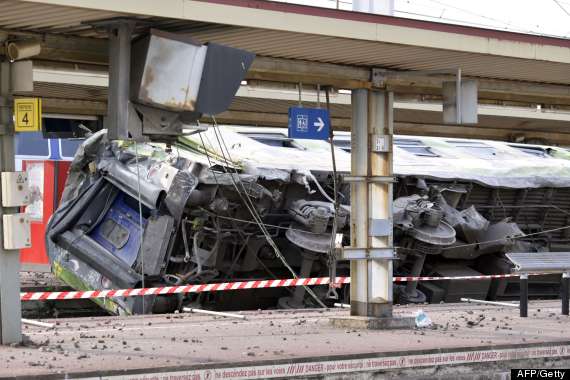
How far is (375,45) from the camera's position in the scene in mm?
11391

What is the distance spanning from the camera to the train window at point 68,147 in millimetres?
22314

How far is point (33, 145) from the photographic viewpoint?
22.8m

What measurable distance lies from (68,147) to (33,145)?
86 centimetres

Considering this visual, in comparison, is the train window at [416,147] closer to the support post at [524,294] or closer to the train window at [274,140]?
the train window at [274,140]

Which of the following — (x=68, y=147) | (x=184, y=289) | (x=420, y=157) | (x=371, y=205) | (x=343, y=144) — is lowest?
(x=184, y=289)

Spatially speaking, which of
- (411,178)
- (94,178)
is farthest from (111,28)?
(411,178)

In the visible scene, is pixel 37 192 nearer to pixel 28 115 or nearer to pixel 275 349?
pixel 28 115

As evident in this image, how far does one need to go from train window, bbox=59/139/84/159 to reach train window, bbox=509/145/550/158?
9200 mm

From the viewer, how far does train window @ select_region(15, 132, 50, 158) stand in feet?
73.6

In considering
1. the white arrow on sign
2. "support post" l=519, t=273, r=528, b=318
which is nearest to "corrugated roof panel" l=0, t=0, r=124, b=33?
the white arrow on sign

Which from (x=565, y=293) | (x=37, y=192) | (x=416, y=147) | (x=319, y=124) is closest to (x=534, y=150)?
(x=416, y=147)

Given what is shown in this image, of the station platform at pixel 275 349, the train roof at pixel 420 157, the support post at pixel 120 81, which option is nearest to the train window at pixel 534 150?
the train roof at pixel 420 157

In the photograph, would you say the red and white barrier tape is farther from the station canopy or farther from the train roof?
the station canopy

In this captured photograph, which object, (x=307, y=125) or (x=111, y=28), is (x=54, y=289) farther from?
(x=111, y=28)
